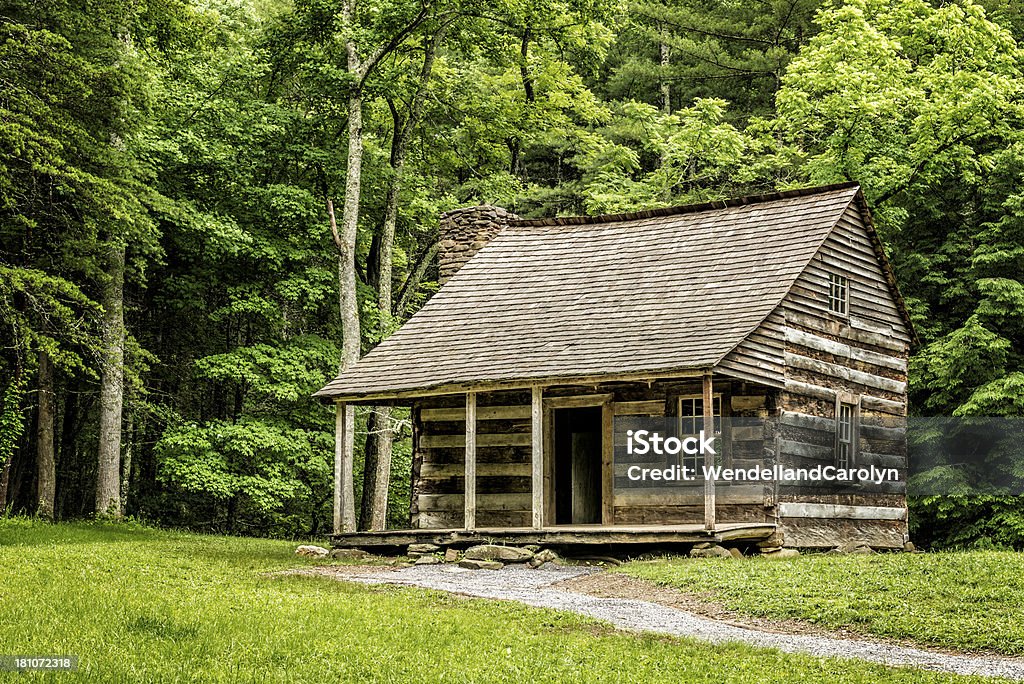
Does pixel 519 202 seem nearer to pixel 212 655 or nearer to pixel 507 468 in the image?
pixel 507 468

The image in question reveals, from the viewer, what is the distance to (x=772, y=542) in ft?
66.8

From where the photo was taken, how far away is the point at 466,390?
69.0ft

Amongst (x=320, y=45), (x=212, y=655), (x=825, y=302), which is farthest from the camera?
(x=320, y=45)

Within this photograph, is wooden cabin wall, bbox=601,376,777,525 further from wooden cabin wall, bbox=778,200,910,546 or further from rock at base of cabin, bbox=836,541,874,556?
rock at base of cabin, bbox=836,541,874,556

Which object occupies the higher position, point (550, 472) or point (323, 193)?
point (323, 193)

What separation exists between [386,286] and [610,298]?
10438 mm

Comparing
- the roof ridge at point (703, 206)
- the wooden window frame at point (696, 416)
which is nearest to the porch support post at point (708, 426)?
the wooden window frame at point (696, 416)

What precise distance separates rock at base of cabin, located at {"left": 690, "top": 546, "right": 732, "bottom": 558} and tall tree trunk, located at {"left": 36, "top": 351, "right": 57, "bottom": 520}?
588 inches

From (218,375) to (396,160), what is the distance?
814cm

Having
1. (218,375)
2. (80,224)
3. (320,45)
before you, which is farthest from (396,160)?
(80,224)

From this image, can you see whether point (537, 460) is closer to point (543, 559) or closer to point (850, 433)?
point (543, 559)

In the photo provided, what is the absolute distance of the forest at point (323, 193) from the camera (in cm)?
2527

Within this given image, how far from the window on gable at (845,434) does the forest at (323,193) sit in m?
5.90

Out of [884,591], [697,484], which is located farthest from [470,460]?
[884,591]
